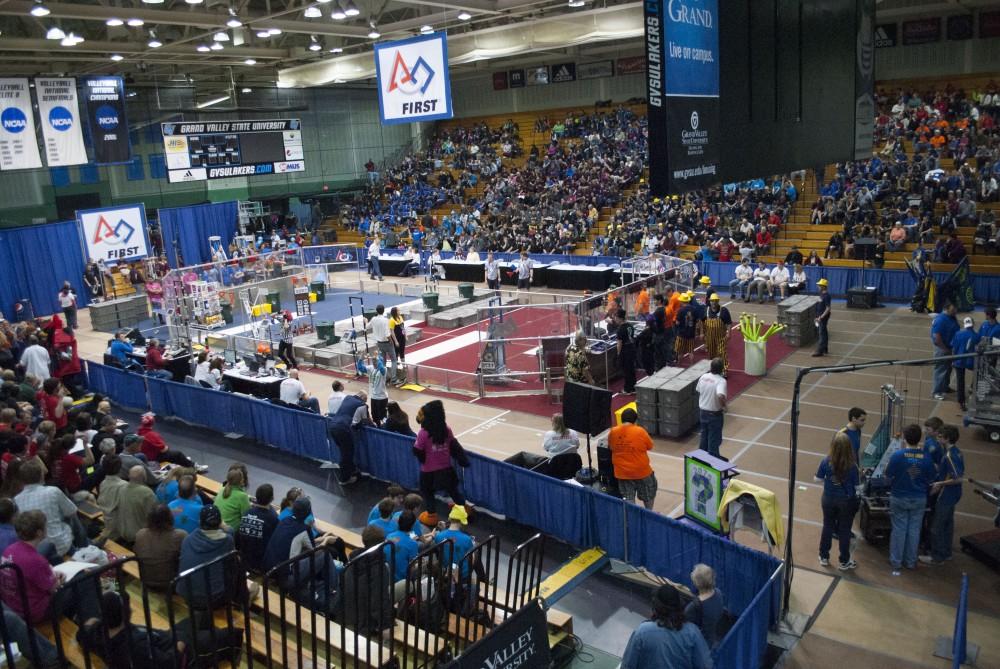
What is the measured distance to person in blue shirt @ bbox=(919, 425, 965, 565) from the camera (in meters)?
8.03

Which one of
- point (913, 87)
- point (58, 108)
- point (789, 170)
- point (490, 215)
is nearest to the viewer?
point (789, 170)

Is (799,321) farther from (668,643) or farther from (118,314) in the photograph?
(118,314)

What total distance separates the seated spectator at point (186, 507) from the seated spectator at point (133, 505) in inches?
31.2

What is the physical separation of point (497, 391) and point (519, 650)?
31.2 feet

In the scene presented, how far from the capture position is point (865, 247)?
867 inches

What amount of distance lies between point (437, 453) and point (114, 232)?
19.7m

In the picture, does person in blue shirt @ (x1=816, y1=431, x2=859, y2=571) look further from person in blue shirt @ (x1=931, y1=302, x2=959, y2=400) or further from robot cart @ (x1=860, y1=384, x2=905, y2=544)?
person in blue shirt @ (x1=931, y1=302, x2=959, y2=400)

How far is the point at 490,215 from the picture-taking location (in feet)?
115

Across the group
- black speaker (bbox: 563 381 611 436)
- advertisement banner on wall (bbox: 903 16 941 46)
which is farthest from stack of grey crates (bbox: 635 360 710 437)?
advertisement banner on wall (bbox: 903 16 941 46)

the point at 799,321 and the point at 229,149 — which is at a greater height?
the point at 229,149


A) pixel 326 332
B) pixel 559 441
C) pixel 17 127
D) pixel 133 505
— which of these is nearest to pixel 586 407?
pixel 559 441

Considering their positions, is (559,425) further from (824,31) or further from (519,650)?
(824,31)

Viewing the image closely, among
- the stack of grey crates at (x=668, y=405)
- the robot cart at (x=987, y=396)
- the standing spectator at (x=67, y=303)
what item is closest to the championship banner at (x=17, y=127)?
the standing spectator at (x=67, y=303)

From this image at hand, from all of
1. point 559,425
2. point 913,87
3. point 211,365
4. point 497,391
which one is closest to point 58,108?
point 211,365
